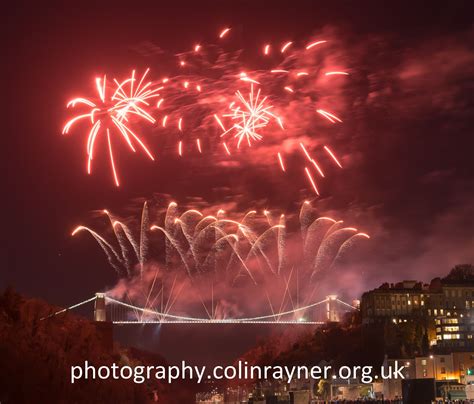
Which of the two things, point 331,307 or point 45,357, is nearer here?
point 45,357

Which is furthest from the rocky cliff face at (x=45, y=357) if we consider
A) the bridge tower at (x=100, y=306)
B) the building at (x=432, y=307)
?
the building at (x=432, y=307)

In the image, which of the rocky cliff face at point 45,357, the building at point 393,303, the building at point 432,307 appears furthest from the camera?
the building at point 393,303

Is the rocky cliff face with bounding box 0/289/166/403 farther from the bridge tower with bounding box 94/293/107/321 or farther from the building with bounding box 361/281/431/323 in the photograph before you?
the building with bounding box 361/281/431/323

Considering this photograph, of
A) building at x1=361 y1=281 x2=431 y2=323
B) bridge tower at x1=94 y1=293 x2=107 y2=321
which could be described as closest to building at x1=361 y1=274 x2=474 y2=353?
building at x1=361 y1=281 x2=431 y2=323

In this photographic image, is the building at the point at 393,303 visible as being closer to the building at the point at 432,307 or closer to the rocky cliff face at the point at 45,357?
the building at the point at 432,307

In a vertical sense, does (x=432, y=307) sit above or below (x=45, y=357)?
above

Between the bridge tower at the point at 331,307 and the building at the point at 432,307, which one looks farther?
the bridge tower at the point at 331,307

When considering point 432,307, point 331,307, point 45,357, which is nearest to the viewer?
point 45,357

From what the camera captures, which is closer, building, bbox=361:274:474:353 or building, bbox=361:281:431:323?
building, bbox=361:274:474:353

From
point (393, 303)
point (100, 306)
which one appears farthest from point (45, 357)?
point (393, 303)

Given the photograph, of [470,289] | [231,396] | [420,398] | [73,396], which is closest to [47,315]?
[73,396]

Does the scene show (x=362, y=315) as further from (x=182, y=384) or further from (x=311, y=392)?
(x=182, y=384)

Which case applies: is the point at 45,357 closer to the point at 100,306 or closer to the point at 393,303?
the point at 100,306

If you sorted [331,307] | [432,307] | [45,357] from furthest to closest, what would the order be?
[331,307] → [432,307] → [45,357]
